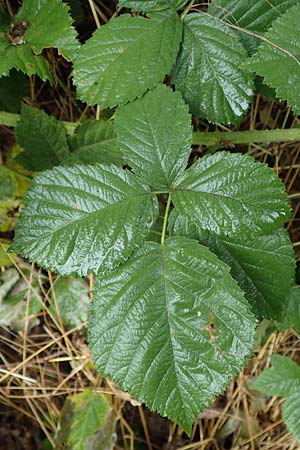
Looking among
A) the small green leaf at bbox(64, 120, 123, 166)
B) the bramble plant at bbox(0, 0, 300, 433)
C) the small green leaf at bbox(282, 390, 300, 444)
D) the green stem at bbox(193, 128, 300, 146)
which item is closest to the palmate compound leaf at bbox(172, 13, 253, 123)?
the bramble plant at bbox(0, 0, 300, 433)

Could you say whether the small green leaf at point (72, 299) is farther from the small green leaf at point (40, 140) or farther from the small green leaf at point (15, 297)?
the small green leaf at point (40, 140)

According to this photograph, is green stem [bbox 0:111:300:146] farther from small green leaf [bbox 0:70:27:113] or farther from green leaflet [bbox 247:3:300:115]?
green leaflet [bbox 247:3:300:115]

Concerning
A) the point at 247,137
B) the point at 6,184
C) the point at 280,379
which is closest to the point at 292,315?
the point at 280,379

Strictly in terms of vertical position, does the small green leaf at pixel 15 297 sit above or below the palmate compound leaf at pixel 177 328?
below

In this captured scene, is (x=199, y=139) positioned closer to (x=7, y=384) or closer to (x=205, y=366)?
(x=205, y=366)

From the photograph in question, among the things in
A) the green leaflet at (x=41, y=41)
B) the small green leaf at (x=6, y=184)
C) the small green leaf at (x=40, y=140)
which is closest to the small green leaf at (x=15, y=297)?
the small green leaf at (x=6, y=184)
